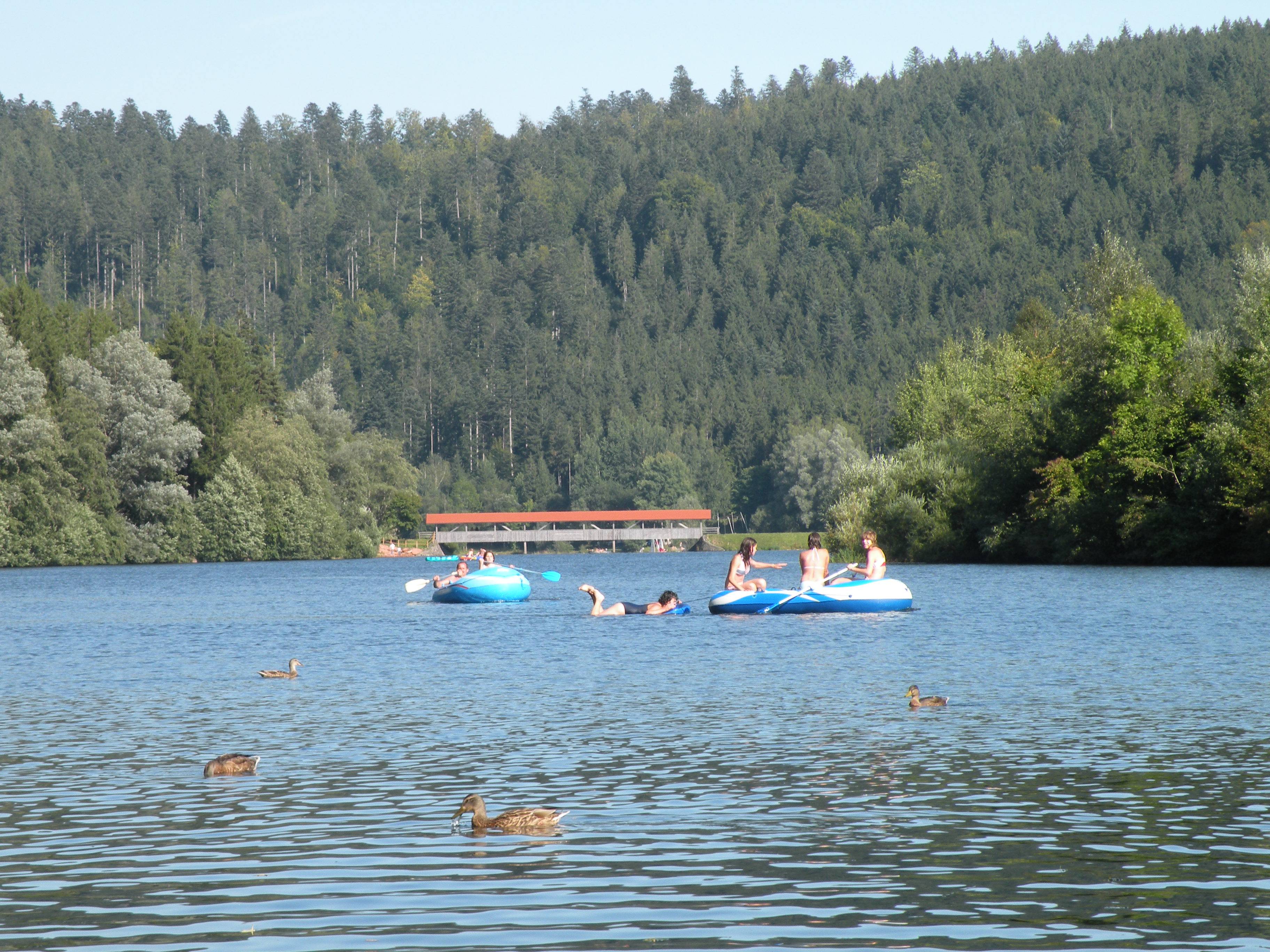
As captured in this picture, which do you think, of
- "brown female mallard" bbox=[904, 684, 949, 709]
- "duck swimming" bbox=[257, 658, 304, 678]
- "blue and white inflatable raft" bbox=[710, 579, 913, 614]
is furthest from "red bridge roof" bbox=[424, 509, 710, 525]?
"brown female mallard" bbox=[904, 684, 949, 709]

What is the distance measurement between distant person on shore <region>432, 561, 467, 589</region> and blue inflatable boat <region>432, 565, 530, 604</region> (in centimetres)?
29

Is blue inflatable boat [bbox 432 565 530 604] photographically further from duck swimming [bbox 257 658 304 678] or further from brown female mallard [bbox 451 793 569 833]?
brown female mallard [bbox 451 793 569 833]

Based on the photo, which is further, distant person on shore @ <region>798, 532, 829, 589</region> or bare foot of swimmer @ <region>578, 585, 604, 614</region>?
bare foot of swimmer @ <region>578, 585, 604, 614</region>

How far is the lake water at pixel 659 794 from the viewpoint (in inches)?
356

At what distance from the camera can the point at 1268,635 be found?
26641 mm

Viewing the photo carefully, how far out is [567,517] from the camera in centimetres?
15512

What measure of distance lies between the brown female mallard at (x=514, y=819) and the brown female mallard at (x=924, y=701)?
7643 millimetres

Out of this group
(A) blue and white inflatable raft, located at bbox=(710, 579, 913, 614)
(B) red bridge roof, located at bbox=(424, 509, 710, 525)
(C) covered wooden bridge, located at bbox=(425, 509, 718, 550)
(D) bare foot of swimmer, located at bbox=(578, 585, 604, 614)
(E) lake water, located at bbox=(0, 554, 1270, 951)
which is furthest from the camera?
(B) red bridge roof, located at bbox=(424, 509, 710, 525)

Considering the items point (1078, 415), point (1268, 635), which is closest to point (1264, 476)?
point (1078, 415)

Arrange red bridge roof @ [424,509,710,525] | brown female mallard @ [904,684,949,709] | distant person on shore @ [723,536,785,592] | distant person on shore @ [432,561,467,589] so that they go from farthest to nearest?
1. red bridge roof @ [424,509,710,525]
2. distant person on shore @ [432,561,467,589]
3. distant person on shore @ [723,536,785,592]
4. brown female mallard @ [904,684,949,709]

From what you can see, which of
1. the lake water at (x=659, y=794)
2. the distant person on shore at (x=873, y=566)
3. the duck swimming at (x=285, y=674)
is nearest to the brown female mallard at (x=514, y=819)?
the lake water at (x=659, y=794)

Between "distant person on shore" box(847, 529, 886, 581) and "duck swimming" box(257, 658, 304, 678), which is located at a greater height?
"distant person on shore" box(847, 529, 886, 581)

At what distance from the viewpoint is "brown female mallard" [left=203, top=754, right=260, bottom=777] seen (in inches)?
564

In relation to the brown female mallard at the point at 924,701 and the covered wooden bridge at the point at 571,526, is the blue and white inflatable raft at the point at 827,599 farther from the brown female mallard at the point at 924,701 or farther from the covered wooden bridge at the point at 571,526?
the covered wooden bridge at the point at 571,526
